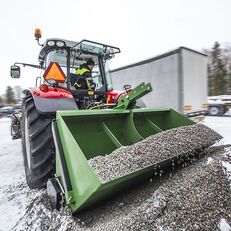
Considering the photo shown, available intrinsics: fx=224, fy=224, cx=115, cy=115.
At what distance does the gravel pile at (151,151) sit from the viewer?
4.97ft

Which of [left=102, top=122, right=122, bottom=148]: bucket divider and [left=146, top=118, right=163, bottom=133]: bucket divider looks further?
[left=146, top=118, right=163, bottom=133]: bucket divider

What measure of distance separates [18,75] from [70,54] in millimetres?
1173

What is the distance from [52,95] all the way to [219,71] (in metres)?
26.1

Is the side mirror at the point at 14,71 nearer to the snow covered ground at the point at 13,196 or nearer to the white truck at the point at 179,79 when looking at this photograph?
the snow covered ground at the point at 13,196

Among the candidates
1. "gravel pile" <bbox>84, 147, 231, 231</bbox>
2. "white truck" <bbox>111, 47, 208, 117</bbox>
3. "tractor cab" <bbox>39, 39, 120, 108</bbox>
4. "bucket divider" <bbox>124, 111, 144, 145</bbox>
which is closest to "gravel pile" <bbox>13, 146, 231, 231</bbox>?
"gravel pile" <bbox>84, 147, 231, 231</bbox>

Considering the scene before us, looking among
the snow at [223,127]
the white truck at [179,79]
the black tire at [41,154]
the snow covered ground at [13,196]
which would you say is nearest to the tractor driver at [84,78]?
the black tire at [41,154]

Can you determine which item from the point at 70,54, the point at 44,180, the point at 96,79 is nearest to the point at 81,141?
the point at 44,180

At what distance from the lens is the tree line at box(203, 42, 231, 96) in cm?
2409

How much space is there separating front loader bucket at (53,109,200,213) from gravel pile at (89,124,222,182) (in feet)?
0.18

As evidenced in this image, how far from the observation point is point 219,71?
2509 centimetres

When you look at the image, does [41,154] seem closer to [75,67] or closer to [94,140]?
[94,140]

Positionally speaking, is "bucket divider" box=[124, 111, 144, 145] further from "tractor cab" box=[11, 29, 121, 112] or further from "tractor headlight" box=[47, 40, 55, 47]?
"tractor headlight" box=[47, 40, 55, 47]

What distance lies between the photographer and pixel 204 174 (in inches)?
63.8

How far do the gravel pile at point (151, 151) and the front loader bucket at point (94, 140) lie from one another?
0.18ft
